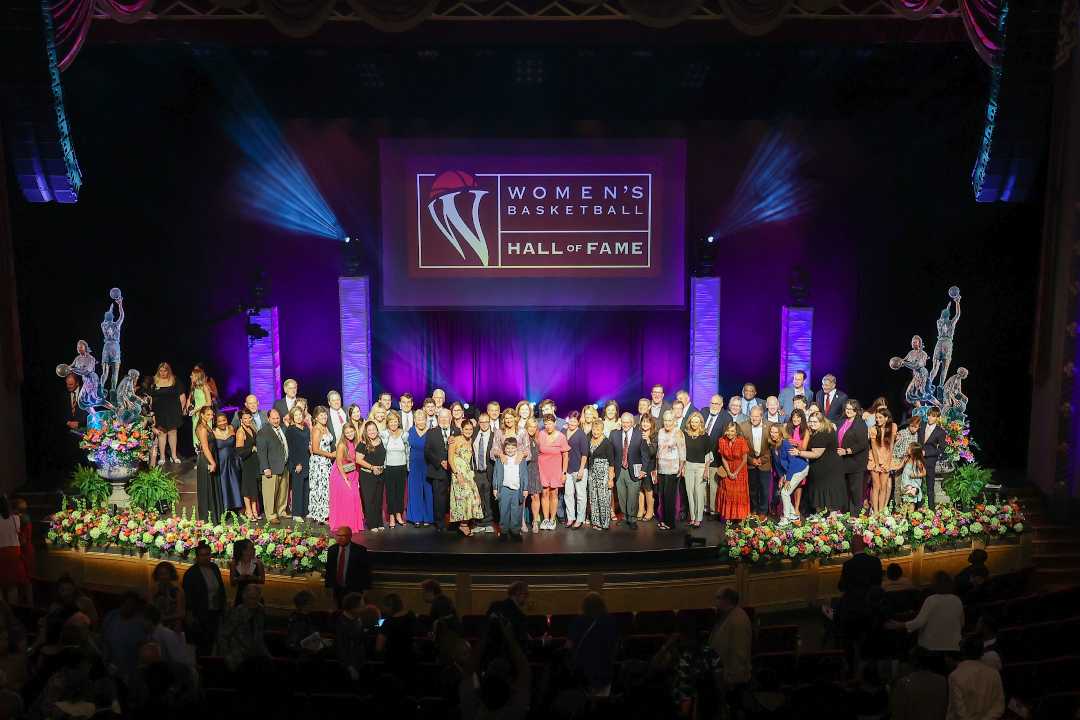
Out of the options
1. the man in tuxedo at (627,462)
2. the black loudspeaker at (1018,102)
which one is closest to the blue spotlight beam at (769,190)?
the black loudspeaker at (1018,102)

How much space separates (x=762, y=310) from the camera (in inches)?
551

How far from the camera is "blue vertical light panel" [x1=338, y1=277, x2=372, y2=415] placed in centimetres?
1299

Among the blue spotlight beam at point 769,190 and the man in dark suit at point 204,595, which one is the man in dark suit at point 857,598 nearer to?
the man in dark suit at point 204,595

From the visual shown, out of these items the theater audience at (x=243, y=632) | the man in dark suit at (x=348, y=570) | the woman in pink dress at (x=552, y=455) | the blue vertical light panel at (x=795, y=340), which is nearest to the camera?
the theater audience at (x=243, y=632)

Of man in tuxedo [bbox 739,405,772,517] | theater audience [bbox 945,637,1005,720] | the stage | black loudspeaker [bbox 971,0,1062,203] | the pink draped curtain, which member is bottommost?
the stage

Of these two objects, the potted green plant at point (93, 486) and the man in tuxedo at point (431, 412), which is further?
the potted green plant at point (93, 486)

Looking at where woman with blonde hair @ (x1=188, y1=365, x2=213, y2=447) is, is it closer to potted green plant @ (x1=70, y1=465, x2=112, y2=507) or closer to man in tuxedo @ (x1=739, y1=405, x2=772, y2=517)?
potted green plant @ (x1=70, y1=465, x2=112, y2=507)

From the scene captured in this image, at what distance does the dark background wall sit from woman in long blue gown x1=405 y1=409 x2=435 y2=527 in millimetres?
3343

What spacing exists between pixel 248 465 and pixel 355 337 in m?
2.63

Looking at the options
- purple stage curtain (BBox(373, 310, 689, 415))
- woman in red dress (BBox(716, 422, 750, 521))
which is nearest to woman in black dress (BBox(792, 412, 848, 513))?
woman in red dress (BBox(716, 422, 750, 521))

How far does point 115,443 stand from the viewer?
10.9m

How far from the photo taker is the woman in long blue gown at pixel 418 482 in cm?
1069

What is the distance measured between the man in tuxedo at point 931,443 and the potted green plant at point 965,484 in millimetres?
195

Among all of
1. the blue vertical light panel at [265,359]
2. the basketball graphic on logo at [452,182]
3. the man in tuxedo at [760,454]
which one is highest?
the basketball graphic on logo at [452,182]
